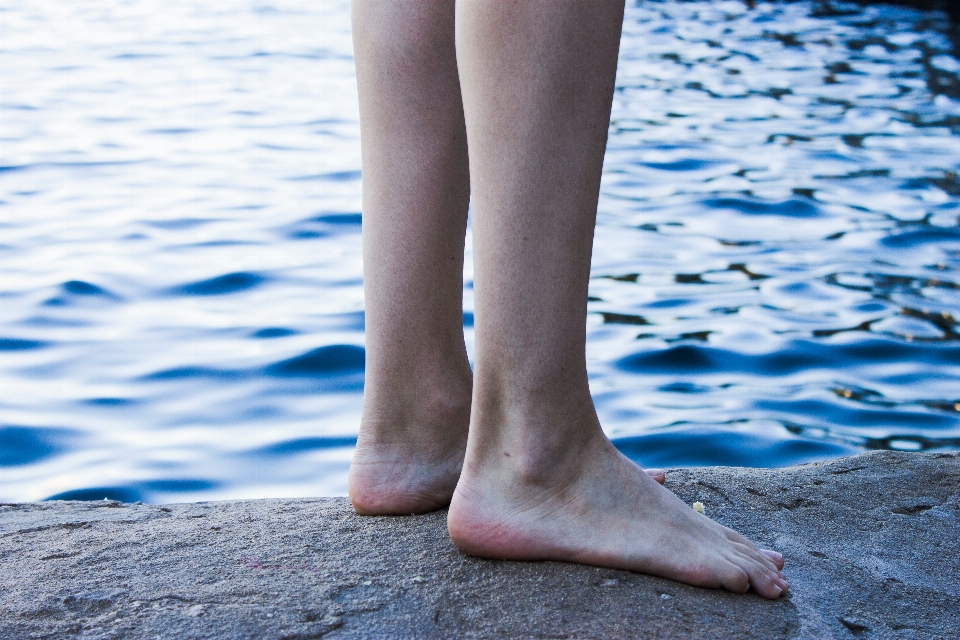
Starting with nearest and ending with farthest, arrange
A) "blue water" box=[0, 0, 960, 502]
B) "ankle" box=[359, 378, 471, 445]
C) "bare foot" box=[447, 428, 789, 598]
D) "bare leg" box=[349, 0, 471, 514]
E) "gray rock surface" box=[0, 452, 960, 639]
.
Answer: "gray rock surface" box=[0, 452, 960, 639] < "bare foot" box=[447, 428, 789, 598] < "bare leg" box=[349, 0, 471, 514] < "ankle" box=[359, 378, 471, 445] < "blue water" box=[0, 0, 960, 502]

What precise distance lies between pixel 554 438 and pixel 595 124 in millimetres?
348

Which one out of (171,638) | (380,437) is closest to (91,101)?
(380,437)

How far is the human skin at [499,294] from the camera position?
1.14 meters

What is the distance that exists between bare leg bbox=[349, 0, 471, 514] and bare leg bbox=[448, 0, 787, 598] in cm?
19

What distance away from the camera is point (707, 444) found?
98.6 inches

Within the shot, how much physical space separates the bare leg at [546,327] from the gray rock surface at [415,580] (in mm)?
41

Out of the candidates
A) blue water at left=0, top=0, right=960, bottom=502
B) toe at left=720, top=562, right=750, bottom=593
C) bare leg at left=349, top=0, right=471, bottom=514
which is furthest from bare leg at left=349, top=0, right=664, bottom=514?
blue water at left=0, top=0, right=960, bottom=502

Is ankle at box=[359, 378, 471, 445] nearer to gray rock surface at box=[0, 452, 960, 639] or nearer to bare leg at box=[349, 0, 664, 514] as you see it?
bare leg at box=[349, 0, 664, 514]

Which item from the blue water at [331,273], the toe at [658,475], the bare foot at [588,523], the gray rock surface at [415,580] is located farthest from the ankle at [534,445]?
the blue water at [331,273]

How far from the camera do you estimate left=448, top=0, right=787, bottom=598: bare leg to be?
3.72ft

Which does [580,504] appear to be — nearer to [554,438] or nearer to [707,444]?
[554,438]

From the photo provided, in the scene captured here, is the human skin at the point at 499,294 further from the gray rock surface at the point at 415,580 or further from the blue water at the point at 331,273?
the blue water at the point at 331,273

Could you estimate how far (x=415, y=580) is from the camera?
3.98ft

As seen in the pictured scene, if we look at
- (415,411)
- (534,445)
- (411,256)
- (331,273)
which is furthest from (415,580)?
(331,273)
